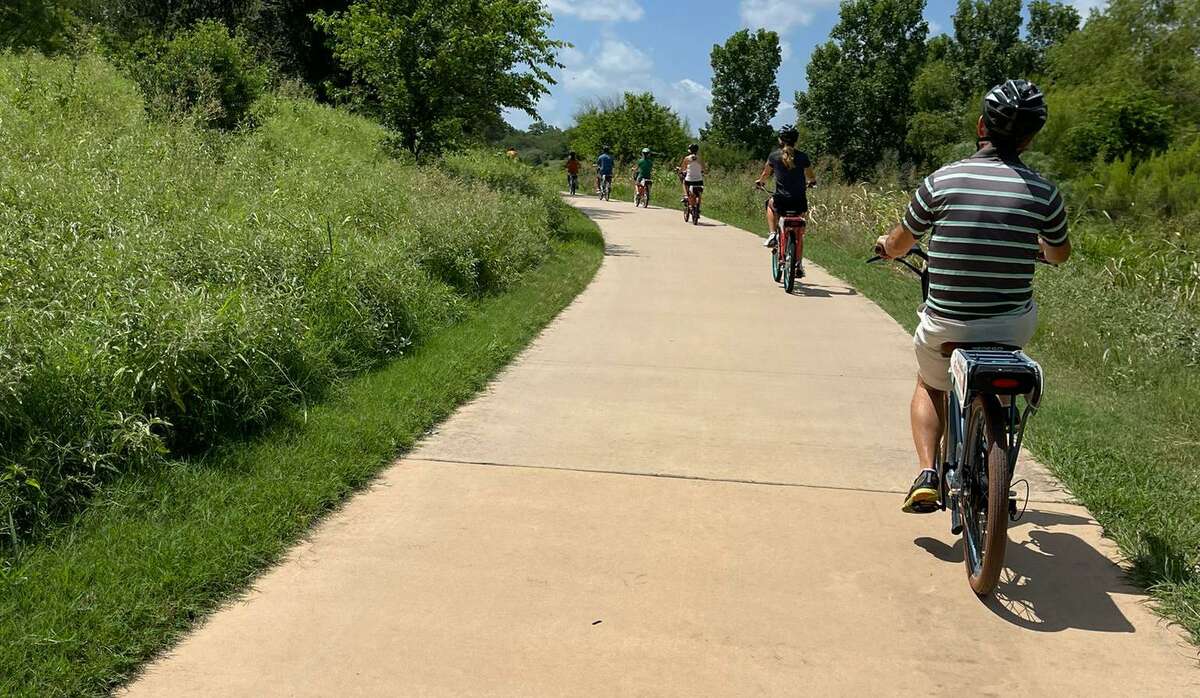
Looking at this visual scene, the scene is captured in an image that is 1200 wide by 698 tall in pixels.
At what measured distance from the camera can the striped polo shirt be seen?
4086 millimetres

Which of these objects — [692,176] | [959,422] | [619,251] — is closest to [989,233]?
[959,422]

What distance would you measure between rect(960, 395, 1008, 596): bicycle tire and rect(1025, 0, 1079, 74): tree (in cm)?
7528

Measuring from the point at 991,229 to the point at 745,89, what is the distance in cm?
7656

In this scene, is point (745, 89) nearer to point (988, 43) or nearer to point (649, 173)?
point (988, 43)

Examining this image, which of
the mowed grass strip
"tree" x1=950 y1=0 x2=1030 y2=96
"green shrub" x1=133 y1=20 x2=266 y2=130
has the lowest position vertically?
the mowed grass strip

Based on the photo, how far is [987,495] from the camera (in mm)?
3906

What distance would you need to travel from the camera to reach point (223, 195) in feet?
33.4

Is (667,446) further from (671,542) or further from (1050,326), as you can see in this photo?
(1050,326)

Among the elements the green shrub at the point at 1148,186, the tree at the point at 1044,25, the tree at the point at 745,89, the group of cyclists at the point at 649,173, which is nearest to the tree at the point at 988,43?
the tree at the point at 1044,25

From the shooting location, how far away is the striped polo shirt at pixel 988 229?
4.09 meters

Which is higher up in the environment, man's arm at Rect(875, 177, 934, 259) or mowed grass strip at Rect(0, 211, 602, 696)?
man's arm at Rect(875, 177, 934, 259)

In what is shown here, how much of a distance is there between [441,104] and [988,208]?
16.8 m

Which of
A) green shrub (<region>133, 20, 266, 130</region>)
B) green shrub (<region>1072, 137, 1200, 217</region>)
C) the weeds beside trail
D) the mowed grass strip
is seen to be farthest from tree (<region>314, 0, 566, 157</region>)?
the mowed grass strip

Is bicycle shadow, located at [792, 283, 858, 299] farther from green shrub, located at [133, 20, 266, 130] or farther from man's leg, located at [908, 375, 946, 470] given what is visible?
green shrub, located at [133, 20, 266, 130]
